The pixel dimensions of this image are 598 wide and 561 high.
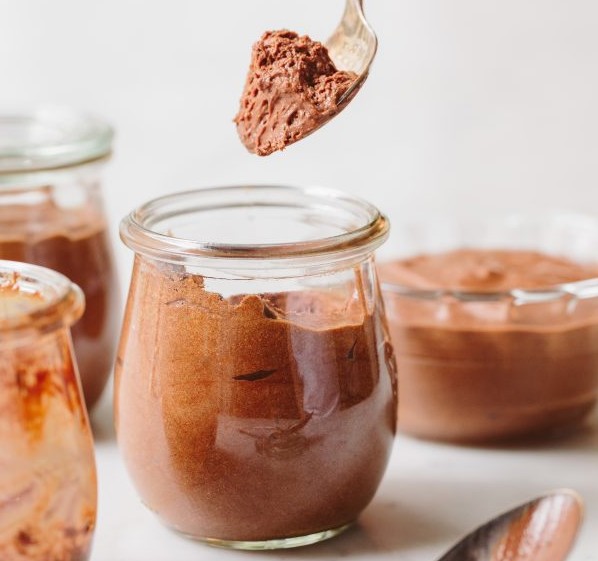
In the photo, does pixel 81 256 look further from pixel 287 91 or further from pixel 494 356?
pixel 494 356

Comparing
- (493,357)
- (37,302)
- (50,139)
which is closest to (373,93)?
(50,139)

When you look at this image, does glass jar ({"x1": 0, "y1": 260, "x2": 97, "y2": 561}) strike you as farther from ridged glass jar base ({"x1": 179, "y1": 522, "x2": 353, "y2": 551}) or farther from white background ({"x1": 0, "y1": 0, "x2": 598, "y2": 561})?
white background ({"x1": 0, "y1": 0, "x2": 598, "y2": 561})

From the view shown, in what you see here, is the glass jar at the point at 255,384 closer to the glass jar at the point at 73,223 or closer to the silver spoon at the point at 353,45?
the silver spoon at the point at 353,45

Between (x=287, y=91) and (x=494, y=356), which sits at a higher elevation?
(x=287, y=91)

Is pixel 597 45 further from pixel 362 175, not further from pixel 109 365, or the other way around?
pixel 109 365

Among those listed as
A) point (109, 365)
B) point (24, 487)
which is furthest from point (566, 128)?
point (24, 487)

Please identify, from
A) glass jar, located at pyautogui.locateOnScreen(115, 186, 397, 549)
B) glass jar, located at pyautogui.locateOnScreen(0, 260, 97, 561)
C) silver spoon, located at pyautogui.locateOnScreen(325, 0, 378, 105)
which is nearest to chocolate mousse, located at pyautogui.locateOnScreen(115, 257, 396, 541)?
glass jar, located at pyautogui.locateOnScreen(115, 186, 397, 549)
